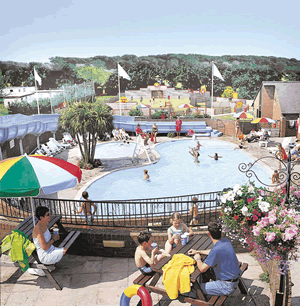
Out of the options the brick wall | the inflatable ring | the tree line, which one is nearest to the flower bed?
the inflatable ring

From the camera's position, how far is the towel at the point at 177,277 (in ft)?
15.1

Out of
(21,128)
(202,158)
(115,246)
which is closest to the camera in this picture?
(115,246)

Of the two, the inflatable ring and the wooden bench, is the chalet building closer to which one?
the wooden bench

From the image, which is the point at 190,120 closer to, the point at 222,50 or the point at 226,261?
the point at 226,261

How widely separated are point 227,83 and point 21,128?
90350 mm

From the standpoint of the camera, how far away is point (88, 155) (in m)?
15.8

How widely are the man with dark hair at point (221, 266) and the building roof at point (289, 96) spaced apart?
30.3m

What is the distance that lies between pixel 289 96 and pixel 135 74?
231 feet

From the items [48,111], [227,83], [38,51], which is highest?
[38,51]

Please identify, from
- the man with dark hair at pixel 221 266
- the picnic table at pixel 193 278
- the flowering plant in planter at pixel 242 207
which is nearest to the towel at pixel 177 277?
the picnic table at pixel 193 278

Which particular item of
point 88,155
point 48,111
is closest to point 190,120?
point 88,155

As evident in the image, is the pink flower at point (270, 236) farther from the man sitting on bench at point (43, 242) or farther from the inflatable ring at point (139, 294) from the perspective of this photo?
the man sitting on bench at point (43, 242)

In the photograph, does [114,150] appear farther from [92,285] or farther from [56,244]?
[92,285]

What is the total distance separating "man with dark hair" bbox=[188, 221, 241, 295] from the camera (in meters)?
4.45
